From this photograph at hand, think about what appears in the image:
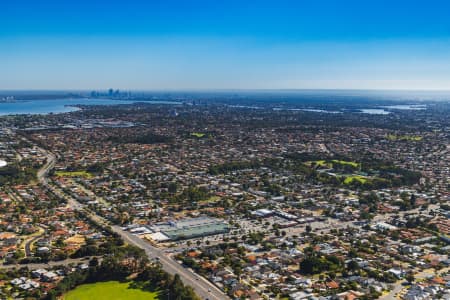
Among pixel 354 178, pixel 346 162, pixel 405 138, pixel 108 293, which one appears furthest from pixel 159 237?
pixel 405 138

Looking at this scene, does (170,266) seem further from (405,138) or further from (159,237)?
(405,138)

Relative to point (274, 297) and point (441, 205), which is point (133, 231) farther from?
point (441, 205)

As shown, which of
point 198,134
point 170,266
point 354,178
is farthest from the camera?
point 198,134

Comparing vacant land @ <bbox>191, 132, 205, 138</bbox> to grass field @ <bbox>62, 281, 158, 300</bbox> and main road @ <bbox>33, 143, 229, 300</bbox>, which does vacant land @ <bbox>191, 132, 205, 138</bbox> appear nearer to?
main road @ <bbox>33, 143, 229, 300</bbox>

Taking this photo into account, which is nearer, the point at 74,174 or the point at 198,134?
the point at 74,174

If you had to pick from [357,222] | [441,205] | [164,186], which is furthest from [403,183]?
[164,186]

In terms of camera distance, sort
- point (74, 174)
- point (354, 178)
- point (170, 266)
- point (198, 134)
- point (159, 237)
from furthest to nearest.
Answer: point (198, 134) < point (74, 174) < point (354, 178) < point (159, 237) < point (170, 266)

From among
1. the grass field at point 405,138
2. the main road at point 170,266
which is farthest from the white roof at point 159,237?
the grass field at point 405,138

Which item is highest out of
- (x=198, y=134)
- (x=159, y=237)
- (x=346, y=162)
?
(x=159, y=237)

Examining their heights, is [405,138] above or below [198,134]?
above
